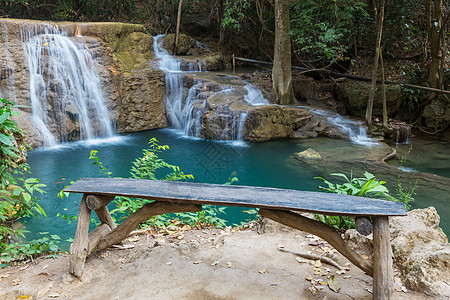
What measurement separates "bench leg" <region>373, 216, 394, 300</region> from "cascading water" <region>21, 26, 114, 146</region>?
922 centimetres

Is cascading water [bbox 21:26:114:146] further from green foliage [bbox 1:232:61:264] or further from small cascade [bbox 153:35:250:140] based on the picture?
green foliage [bbox 1:232:61:264]

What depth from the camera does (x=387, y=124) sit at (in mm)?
10219

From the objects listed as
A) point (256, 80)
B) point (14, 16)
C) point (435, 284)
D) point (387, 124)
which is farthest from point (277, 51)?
point (14, 16)

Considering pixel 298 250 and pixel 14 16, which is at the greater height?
pixel 14 16

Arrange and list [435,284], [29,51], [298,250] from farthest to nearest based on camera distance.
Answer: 1. [29,51]
2. [298,250]
3. [435,284]

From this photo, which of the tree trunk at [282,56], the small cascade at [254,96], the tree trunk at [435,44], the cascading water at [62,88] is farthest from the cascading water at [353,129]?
the cascading water at [62,88]

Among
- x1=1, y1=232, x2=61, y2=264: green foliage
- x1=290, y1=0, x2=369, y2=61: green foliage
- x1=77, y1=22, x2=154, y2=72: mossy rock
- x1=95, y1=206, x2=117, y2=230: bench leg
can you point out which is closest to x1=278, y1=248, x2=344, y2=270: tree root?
x1=95, y1=206, x2=117, y2=230: bench leg

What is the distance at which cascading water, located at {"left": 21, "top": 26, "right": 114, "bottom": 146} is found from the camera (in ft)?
31.6

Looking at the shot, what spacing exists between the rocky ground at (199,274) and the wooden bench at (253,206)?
215 millimetres

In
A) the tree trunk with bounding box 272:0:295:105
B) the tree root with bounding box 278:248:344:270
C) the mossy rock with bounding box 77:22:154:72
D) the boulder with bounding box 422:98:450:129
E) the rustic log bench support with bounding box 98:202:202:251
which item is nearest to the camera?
the rustic log bench support with bounding box 98:202:202:251

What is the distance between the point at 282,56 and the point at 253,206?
30.4 feet

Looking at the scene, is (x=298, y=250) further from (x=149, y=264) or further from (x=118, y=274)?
(x=118, y=274)

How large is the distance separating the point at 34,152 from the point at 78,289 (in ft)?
23.2

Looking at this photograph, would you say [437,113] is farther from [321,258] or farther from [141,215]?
[141,215]
